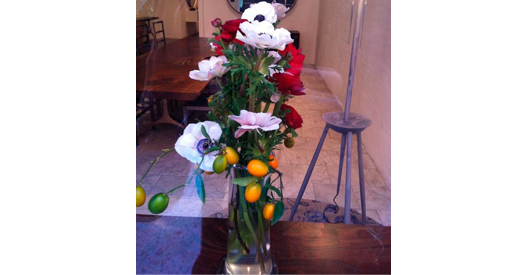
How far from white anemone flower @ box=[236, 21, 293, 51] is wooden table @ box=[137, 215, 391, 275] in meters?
0.45

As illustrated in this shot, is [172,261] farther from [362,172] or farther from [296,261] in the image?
[362,172]

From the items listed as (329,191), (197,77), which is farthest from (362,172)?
(197,77)

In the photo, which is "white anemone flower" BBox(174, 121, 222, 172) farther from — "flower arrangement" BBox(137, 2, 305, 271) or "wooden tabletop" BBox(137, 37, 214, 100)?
"wooden tabletop" BBox(137, 37, 214, 100)

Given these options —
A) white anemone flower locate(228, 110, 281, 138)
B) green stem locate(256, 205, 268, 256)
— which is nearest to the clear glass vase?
green stem locate(256, 205, 268, 256)

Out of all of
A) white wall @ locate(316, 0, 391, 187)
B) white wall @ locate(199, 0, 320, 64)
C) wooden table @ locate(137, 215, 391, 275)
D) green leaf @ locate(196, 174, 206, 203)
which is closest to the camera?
green leaf @ locate(196, 174, 206, 203)

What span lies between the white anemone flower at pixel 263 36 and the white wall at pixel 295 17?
0.29m

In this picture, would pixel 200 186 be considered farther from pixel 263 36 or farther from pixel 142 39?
pixel 142 39

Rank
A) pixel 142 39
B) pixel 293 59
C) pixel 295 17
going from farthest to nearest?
pixel 295 17 → pixel 142 39 → pixel 293 59

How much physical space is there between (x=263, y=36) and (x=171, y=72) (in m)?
0.50

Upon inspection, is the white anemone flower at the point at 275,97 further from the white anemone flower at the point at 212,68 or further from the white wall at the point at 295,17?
the white wall at the point at 295,17

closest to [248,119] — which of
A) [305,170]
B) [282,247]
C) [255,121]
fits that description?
[255,121]

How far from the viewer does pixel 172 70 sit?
893 mm

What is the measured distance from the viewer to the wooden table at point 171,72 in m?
0.82

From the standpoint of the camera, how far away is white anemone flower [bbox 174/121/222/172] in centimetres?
52
